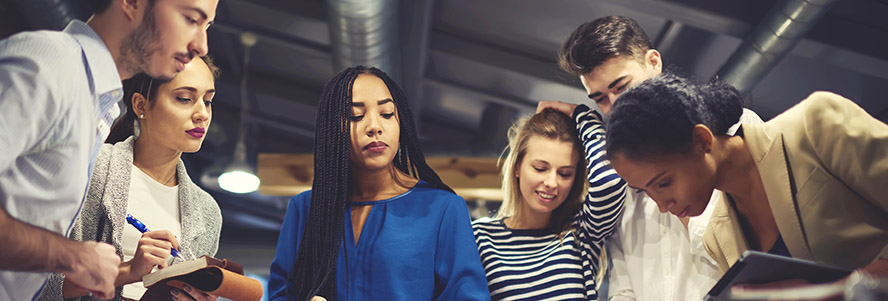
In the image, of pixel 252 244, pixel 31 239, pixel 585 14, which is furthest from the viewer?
pixel 252 244

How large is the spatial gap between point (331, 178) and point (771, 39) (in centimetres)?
222

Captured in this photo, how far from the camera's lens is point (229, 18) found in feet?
14.5

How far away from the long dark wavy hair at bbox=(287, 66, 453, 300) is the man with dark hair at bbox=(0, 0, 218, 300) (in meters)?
0.53

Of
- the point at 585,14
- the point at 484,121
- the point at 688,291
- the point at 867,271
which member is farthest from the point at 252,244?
the point at 867,271

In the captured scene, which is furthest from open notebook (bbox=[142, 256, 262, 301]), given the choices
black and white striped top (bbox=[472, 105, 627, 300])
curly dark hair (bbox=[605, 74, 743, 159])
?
curly dark hair (bbox=[605, 74, 743, 159])

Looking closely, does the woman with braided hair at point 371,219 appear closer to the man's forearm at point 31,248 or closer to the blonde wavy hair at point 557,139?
the blonde wavy hair at point 557,139

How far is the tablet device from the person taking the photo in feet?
3.92

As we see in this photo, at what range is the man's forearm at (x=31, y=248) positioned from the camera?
44.4 inches

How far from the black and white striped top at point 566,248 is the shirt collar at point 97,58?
1.09m

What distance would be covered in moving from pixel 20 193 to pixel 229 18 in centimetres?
338

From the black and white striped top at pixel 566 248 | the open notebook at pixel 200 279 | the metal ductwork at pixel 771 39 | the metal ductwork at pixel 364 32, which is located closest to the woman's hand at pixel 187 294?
the open notebook at pixel 200 279

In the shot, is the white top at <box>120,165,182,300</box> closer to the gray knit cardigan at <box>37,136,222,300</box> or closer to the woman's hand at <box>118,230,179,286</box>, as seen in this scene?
the gray knit cardigan at <box>37,136,222,300</box>

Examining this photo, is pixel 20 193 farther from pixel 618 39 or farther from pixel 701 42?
pixel 701 42

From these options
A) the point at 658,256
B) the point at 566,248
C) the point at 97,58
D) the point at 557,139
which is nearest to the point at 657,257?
the point at 658,256
